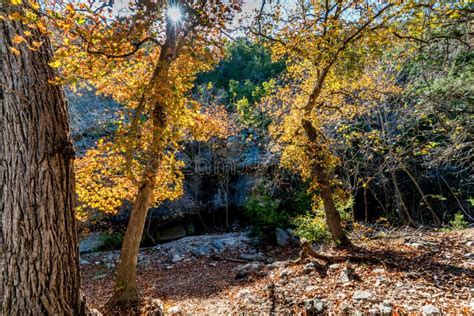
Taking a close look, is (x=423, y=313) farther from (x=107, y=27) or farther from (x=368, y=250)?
(x=107, y=27)

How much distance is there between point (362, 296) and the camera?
3.24 m

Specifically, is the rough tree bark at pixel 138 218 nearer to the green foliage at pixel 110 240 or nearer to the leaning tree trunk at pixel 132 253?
the leaning tree trunk at pixel 132 253

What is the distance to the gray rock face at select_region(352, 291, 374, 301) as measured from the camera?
3.20 m

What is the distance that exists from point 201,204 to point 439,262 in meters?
9.48

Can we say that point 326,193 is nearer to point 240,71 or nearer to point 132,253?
point 132,253

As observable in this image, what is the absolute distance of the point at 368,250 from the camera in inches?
203

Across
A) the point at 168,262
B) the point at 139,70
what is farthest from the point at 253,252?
the point at 139,70

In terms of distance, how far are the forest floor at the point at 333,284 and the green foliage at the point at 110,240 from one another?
1989 millimetres

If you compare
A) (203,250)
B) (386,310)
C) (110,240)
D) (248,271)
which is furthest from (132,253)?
(110,240)

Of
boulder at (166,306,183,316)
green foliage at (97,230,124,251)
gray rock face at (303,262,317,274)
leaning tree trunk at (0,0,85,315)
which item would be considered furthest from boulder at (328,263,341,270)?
green foliage at (97,230,124,251)

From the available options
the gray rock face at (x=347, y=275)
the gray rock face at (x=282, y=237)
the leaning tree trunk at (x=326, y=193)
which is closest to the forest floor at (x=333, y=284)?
the gray rock face at (x=347, y=275)

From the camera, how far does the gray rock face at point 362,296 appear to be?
10.5 ft

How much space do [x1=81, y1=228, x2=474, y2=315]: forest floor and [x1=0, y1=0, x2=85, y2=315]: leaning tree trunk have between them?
1950 mm

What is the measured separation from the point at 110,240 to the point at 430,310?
9869mm
